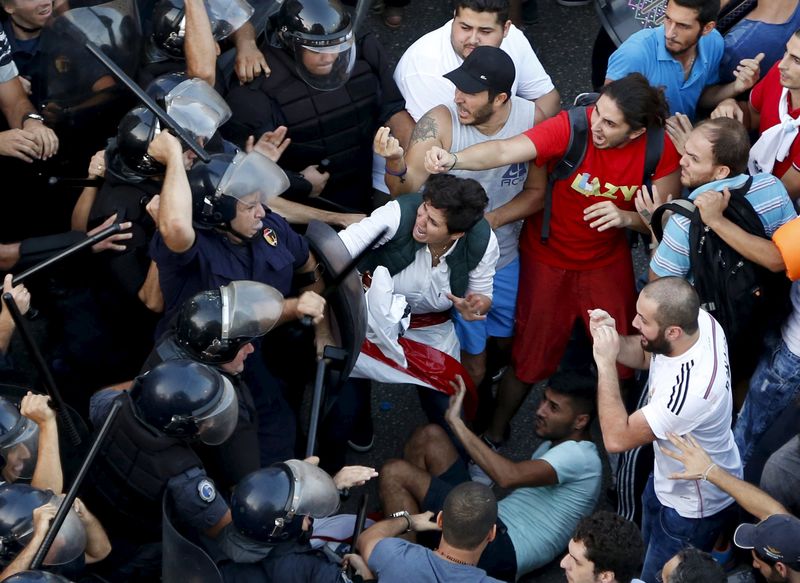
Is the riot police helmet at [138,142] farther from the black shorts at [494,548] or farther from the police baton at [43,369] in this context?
the black shorts at [494,548]

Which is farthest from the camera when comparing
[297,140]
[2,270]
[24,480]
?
[297,140]

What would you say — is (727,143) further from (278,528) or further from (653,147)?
(278,528)

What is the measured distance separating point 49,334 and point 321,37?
1.69 metres

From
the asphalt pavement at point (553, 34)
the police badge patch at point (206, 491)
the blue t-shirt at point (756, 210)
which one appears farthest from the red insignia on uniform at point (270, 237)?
the asphalt pavement at point (553, 34)

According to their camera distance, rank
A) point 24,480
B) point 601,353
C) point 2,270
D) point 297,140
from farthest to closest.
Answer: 1. point 297,140
2. point 2,270
3. point 601,353
4. point 24,480

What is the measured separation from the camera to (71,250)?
4516mm

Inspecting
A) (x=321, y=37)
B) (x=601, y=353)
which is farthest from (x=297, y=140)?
(x=601, y=353)

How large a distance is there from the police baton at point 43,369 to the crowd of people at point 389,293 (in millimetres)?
17

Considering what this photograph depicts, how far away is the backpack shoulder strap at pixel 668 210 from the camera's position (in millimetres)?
4801

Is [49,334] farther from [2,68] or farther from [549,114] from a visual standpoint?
[549,114]

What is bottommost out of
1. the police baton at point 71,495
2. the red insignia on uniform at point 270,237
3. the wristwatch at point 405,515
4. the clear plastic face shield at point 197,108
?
the wristwatch at point 405,515

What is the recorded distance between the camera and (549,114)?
5.50m

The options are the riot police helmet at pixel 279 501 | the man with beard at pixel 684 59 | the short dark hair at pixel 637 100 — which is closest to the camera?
the riot police helmet at pixel 279 501

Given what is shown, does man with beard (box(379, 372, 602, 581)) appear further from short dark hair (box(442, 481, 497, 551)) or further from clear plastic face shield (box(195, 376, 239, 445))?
clear plastic face shield (box(195, 376, 239, 445))
